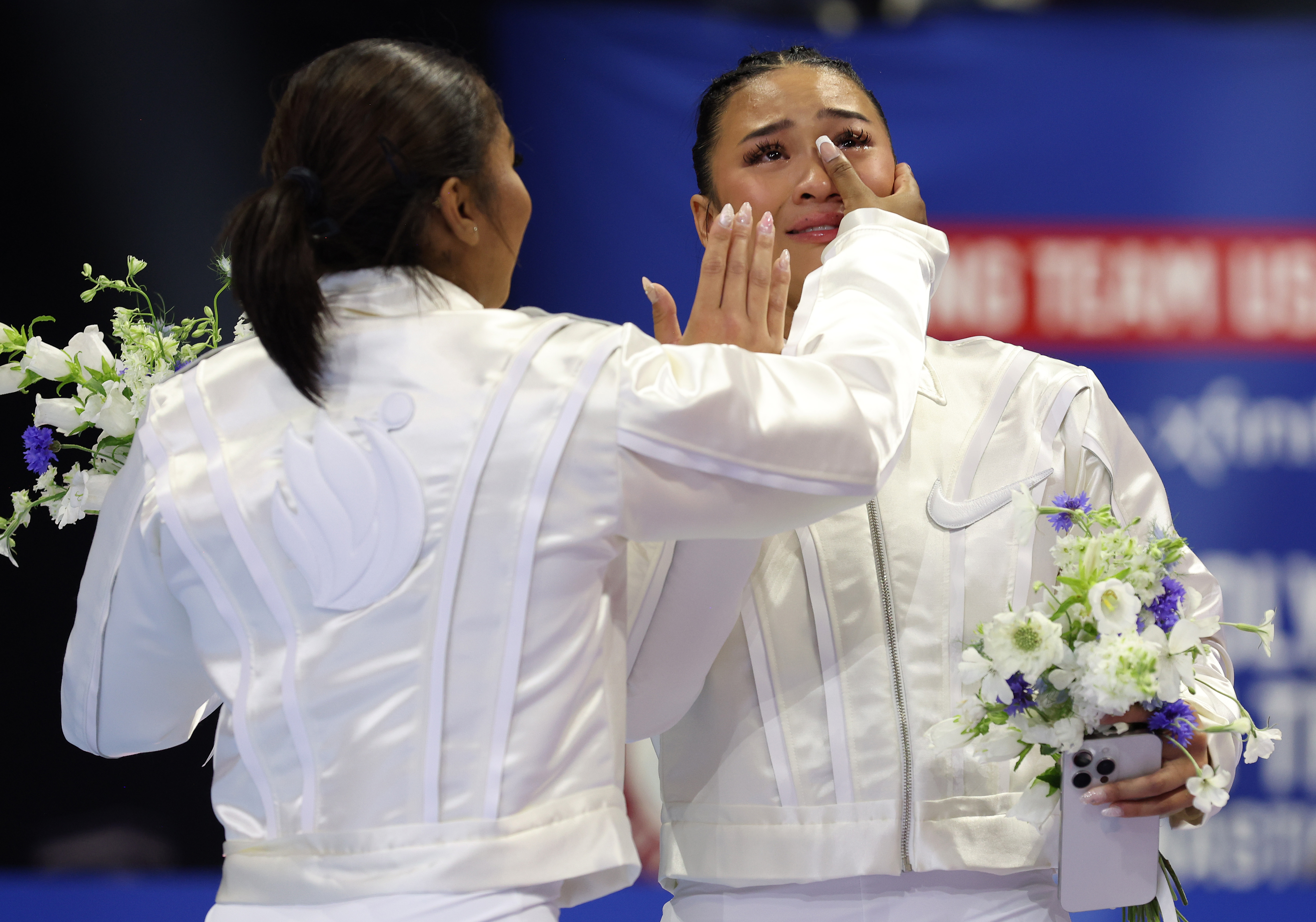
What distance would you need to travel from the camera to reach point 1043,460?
5.70ft

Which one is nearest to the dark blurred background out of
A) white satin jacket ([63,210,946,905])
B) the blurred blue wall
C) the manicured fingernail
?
the blurred blue wall

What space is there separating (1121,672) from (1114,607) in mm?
78

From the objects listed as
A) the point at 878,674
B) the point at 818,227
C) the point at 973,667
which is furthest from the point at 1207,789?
the point at 818,227

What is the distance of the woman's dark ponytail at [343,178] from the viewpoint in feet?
4.19

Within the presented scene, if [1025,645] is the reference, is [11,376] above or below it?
above

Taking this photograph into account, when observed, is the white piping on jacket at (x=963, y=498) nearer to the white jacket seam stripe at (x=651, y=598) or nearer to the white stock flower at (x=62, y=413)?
the white jacket seam stripe at (x=651, y=598)

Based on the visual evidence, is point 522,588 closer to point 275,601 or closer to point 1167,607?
point 275,601

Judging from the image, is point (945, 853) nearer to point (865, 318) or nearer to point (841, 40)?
point (865, 318)

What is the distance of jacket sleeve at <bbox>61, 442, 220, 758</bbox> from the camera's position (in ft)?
4.51

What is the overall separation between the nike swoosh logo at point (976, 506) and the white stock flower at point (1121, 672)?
1.07ft

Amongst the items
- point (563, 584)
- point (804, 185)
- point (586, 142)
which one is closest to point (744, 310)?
point (804, 185)

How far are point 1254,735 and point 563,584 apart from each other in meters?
0.92

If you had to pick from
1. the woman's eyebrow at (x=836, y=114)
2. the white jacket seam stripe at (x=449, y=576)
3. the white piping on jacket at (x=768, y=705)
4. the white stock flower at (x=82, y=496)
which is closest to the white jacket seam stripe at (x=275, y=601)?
the white jacket seam stripe at (x=449, y=576)

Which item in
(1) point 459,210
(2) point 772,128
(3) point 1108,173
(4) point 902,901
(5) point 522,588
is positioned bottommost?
(4) point 902,901
